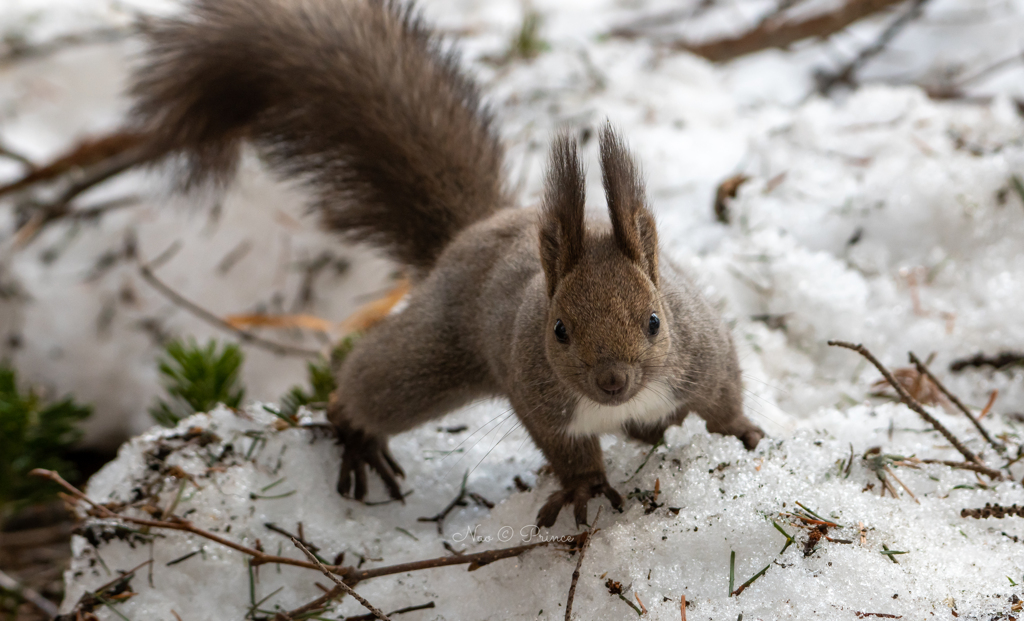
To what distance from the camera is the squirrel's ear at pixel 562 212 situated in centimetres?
175

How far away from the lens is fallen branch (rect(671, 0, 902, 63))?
13.8 ft

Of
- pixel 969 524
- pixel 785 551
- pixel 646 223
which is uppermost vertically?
pixel 646 223

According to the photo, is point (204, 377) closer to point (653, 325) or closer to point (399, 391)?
point (399, 391)

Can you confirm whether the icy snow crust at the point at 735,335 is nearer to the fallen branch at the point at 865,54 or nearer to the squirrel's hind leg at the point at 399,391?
the squirrel's hind leg at the point at 399,391

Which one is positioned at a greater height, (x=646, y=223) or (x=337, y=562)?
(x=646, y=223)

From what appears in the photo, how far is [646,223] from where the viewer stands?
188 cm

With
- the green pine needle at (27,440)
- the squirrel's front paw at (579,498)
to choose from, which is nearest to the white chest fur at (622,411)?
the squirrel's front paw at (579,498)

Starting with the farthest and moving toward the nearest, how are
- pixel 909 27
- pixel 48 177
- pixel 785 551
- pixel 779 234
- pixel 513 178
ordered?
1. pixel 909 27
2. pixel 48 177
3. pixel 513 178
4. pixel 779 234
5. pixel 785 551

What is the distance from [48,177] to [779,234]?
11.5 ft

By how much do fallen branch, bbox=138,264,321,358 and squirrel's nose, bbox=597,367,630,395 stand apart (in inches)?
74.6

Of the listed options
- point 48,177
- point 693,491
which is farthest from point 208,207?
point 693,491

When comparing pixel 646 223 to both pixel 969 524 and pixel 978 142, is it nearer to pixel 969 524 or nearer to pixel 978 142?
pixel 969 524

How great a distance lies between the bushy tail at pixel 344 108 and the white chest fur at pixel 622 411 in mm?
944

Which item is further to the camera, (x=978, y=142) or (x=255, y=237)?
(x=255, y=237)
